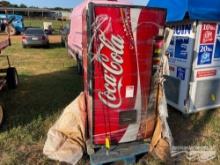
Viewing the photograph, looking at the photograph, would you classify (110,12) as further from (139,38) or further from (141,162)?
(141,162)

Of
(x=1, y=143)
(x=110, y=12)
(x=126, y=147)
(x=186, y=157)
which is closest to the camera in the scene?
(x=110, y=12)

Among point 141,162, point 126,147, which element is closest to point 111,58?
point 126,147

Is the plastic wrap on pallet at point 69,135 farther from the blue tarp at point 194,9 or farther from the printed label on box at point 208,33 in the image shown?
the printed label on box at point 208,33

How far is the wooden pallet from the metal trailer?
6.00 feet

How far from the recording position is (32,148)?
158 inches

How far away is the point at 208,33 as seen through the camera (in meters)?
4.89

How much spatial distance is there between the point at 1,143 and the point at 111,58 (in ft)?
7.06

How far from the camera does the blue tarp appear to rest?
181 inches

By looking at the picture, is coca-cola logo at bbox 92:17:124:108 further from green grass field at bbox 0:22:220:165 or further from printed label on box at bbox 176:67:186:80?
printed label on box at bbox 176:67:186:80

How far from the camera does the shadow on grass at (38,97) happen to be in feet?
16.7

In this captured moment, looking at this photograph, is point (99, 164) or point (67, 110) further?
point (67, 110)

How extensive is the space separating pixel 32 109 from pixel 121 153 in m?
2.64

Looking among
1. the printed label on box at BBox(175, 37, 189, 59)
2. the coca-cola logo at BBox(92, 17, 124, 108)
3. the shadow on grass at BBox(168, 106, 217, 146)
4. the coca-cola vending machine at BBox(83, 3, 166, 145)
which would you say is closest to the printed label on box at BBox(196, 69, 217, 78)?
the printed label on box at BBox(175, 37, 189, 59)

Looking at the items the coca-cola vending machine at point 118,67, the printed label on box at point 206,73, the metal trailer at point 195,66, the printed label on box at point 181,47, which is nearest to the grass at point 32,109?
the coca-cola vending machine at point 118,67
